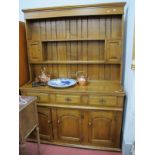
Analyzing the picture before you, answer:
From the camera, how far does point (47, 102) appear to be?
6.51ft

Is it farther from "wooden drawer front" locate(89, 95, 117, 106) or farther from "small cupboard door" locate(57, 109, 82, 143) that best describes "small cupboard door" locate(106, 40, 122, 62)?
"small cupboard door" locate(57, 109, 82, 143)

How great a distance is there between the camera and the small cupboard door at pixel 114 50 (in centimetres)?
193

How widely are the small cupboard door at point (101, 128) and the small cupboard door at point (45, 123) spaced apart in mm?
543

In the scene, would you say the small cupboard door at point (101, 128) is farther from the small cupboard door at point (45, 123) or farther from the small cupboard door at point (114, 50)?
the small cupboard door at point (114, 50)

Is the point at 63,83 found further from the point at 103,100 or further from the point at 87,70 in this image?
the point at 103,100

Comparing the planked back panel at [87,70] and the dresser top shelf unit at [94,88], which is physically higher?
the planked back panel at [87,70]

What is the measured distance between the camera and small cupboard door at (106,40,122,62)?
1929 mm

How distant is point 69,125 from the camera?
2006 mm

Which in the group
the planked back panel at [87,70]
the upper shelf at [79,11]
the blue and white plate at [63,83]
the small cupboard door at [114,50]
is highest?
the upper shelf at [79,11]

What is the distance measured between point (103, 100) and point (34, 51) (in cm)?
118

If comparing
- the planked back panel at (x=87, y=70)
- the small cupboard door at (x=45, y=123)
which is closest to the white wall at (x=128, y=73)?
the planked back panel at (x=87, y=70)

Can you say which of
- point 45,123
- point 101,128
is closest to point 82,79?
point 101,128
